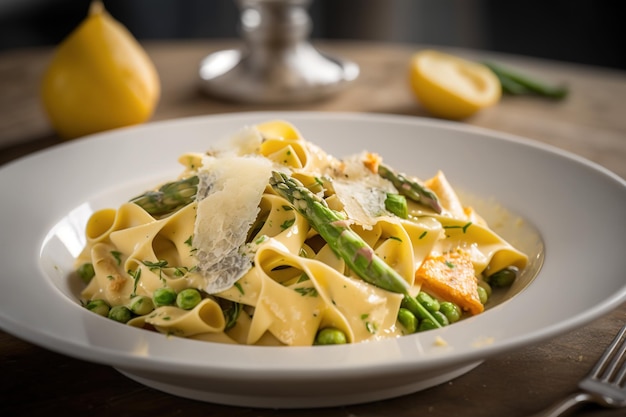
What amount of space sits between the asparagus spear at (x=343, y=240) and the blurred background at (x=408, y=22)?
946 cm

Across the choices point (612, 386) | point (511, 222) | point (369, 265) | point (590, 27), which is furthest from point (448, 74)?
point (590, 27)

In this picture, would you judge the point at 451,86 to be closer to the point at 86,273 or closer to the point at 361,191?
the point at 361,191

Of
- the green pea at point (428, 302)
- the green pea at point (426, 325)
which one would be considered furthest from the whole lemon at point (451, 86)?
the green pea at point (426, 325)

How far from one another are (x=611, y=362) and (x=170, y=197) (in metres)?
2.42

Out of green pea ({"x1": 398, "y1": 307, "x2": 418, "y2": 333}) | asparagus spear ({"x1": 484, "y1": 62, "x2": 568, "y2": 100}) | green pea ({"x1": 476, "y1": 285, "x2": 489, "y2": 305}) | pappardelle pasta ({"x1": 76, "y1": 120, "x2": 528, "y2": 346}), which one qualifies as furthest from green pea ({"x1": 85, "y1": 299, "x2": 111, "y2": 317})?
asparagus spear ({"x1": 484, "y1": 62, "x2": 568, "y2": 100})

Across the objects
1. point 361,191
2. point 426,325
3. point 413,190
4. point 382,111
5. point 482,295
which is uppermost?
point 361,191

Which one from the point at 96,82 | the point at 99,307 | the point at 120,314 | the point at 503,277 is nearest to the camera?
the point at 120,314

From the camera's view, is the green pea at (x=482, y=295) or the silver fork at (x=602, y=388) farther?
the green pea at (x=482, y=295)

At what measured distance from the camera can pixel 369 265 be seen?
3578 mm

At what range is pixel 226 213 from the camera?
3775 mm

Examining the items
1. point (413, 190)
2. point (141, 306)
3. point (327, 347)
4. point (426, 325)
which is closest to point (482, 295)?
point (426, 325)

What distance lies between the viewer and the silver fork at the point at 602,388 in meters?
2.97

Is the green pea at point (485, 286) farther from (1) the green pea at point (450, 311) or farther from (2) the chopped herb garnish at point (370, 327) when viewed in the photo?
(2) the chopped herb garnish at point (370, 327)

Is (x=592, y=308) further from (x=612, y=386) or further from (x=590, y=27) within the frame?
(x=590, y=27)
